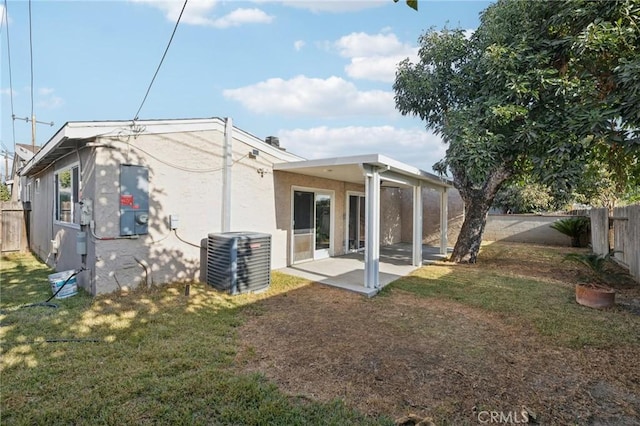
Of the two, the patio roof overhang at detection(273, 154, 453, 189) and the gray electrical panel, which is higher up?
the patio roof overhang at detection(273, 154, 453, 189)

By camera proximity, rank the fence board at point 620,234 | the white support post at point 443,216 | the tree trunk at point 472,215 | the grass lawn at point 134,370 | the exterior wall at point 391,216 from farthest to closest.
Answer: the exterior wall at point 391,216
the white support post at point 443,216
the tree trunk at point 472,215
the fence board at point 620,234
the grass lawn at point 134,370

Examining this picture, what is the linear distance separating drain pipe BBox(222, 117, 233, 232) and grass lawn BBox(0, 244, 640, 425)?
1.72 metres

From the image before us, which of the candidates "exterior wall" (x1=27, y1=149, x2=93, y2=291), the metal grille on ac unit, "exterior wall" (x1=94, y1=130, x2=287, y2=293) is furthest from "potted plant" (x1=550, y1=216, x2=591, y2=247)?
"exterior wall" (x1=27, y1=149, x2=93, y2=291)

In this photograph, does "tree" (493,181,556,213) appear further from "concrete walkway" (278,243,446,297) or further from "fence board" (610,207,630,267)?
"concrete walkway" (278,243,446,297)

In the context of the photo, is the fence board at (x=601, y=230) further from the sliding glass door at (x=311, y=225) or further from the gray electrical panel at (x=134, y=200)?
the gray electrical panel at (x=134, y=200)

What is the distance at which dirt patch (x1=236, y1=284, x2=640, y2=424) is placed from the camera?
284cm

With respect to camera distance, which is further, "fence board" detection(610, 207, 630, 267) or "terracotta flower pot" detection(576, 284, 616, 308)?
"fence board" detection(610, 207, 630, 267)

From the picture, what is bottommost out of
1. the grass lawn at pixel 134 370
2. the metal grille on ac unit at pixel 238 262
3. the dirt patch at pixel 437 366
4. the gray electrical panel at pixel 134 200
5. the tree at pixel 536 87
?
the dirt patch at pixel 437 366

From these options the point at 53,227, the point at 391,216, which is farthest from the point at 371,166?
the point at 391,216

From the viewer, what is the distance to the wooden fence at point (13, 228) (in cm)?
1095

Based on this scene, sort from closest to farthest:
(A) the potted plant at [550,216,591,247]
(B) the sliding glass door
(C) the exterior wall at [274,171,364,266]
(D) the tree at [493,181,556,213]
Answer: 1. (C) the exterior wall at [274,171,364,266]
2. (B) the sliding glass door
3. (A) the potted plant at [550,216,591,247]
4. (D) the tree at [493,181,556,213]

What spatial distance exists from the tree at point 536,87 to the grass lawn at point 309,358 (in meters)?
3.11

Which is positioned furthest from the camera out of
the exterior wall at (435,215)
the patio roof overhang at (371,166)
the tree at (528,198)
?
the tree at (528,198)

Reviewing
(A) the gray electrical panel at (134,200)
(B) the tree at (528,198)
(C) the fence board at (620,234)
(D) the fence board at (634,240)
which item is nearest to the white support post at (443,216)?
(C) the fence board at (620,234)
